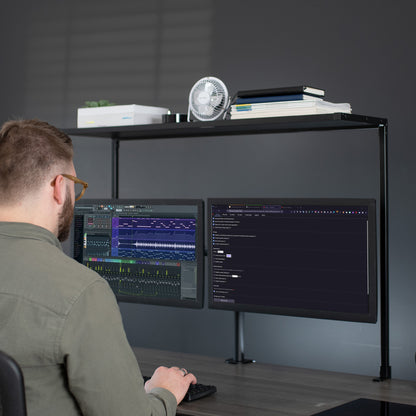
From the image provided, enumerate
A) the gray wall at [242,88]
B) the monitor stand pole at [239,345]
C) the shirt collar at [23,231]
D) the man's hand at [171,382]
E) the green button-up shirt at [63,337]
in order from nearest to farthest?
1. the green button-up shirt at [63,337]
2. the shirt collar at [23,231]
3. the man's hand at [171,382]
4. the monitor stand pole at [239,345]
5. the gray wall at [242,88]

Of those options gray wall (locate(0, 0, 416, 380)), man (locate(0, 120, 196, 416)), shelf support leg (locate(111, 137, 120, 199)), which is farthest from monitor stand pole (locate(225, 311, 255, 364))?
man (locate(0, 120, 196, 416))

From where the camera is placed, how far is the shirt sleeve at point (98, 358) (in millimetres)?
1309

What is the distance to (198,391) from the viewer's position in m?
2.09

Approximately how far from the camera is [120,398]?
1.36 metres

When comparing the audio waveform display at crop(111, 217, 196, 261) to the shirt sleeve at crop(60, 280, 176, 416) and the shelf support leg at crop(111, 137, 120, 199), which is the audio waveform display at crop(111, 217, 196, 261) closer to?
the shelf support leg at crop(111, 137, 120, 199)

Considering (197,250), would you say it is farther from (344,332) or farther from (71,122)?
(71,122)

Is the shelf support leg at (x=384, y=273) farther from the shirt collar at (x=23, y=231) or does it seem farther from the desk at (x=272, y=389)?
the shirt collar at (x=23, y=231)

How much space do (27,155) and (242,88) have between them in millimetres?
1844

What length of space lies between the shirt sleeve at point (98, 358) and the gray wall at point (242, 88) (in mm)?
1711

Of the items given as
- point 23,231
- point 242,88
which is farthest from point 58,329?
point 242,88

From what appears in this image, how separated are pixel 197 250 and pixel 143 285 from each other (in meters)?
0.28

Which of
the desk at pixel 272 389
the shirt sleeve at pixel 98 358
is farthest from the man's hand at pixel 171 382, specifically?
the shirt sleeve at pixel 98 358

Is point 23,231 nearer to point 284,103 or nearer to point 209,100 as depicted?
point 284,103

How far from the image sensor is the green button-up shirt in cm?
131
